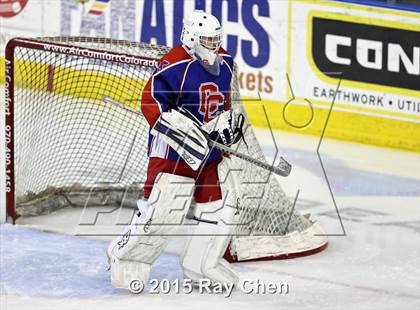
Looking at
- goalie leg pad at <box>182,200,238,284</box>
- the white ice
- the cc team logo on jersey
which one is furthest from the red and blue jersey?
the white ice

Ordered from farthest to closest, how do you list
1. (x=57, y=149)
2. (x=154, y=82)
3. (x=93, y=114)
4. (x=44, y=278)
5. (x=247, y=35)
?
(x=247, y=35) < (x=93, y=114) < (x=57, y=149) < (x=44, y=278) < (x=154, y=82)

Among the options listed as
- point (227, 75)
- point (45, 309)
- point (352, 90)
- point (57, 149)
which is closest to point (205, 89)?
point (227, 75)

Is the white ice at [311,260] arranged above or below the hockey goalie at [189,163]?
below

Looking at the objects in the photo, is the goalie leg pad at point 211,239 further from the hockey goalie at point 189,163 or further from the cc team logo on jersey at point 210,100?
the cc team logo on jersey at point 210,100

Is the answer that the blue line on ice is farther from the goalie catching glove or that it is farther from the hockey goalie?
the goalie catching glove

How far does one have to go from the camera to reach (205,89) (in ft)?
20.1

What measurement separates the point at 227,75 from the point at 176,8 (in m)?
3.29

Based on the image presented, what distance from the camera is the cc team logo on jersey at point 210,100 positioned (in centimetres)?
613

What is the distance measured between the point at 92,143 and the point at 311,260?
190 centimetres

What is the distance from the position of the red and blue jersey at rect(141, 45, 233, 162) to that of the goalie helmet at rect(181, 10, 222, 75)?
0.13ft

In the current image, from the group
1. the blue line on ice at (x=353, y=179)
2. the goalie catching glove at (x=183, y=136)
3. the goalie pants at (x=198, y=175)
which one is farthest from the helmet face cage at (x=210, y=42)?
the blue line on ice at (x=353, y=179)

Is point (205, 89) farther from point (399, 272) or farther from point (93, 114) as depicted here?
point (93, 114)

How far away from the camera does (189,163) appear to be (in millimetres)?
6066

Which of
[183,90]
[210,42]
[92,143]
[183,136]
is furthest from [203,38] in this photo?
[92,143]
